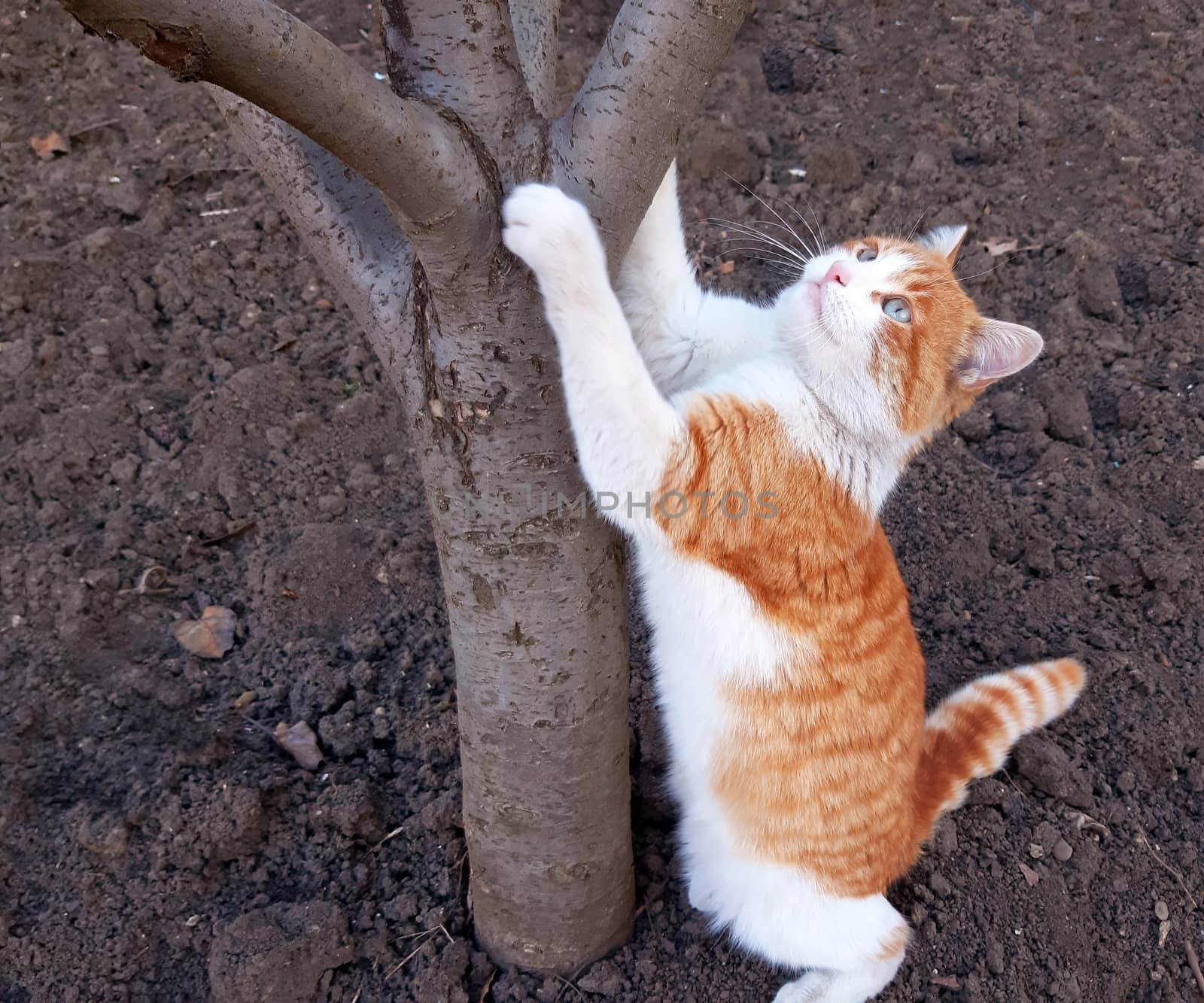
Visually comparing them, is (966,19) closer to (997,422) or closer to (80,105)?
(997,422)

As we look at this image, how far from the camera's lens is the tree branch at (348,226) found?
5.11 feet

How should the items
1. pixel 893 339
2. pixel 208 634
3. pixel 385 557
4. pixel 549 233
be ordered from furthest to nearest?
pixel 385 557 < pixel 208 634 < pixel 893 339 < pixel 549 233

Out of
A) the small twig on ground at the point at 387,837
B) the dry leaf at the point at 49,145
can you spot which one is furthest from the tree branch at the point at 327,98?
the dry leaf at the point at 49,145

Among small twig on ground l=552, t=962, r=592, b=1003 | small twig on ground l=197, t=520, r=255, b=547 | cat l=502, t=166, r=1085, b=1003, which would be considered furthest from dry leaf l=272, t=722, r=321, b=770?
cat l=502, t=166, r=1085, b=1003

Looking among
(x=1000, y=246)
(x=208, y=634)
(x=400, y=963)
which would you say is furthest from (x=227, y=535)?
(x=1000, y=246)

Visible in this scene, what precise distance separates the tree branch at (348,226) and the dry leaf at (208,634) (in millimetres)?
1439

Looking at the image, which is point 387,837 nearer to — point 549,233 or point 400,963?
point 400,963

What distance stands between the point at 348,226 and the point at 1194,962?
8.34 ft

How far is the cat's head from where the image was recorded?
204 cm

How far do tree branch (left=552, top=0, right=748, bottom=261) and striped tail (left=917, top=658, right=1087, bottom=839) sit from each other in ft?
5.38

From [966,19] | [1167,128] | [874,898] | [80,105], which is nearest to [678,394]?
[874,898]

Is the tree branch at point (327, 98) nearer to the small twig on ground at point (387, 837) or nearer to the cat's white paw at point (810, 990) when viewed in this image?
the small twig on ground at point (387, 837)

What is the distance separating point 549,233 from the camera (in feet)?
4.42

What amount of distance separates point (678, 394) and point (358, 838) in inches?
54.5
